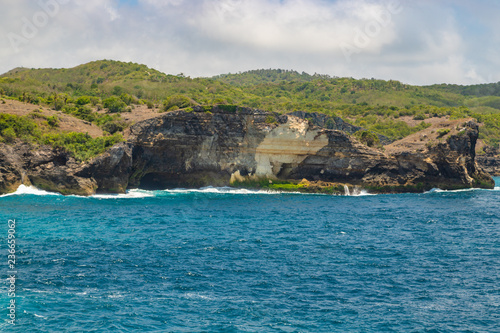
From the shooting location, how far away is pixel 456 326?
2716cm

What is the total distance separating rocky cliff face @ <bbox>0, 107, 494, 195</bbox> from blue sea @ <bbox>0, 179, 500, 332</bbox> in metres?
16.7

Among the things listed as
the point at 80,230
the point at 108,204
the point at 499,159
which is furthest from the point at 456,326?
the point at 499,159

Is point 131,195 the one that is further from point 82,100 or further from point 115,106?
point 82,100

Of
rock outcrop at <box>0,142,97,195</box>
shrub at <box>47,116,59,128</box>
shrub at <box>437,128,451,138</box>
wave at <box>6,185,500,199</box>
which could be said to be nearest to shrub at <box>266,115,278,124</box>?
wave at <box>6,185,500,199</box>

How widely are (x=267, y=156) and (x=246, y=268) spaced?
4715 cm

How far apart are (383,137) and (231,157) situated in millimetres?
67764

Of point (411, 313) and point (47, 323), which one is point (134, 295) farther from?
point (411, 313)

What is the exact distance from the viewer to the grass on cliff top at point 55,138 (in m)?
69.6

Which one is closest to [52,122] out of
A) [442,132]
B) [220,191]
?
[220,191]

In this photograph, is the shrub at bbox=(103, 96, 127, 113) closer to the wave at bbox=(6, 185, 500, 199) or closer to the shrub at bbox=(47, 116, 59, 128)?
the shrub at bbox=(47, 116, 59, 128)

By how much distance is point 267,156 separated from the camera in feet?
271

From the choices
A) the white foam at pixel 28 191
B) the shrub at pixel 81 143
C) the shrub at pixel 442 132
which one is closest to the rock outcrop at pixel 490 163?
the shrub at pixel 442 132

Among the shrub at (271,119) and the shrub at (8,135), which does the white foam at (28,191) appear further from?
the shrub at (271,119)

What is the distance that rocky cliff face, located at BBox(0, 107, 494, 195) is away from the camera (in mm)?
78750
